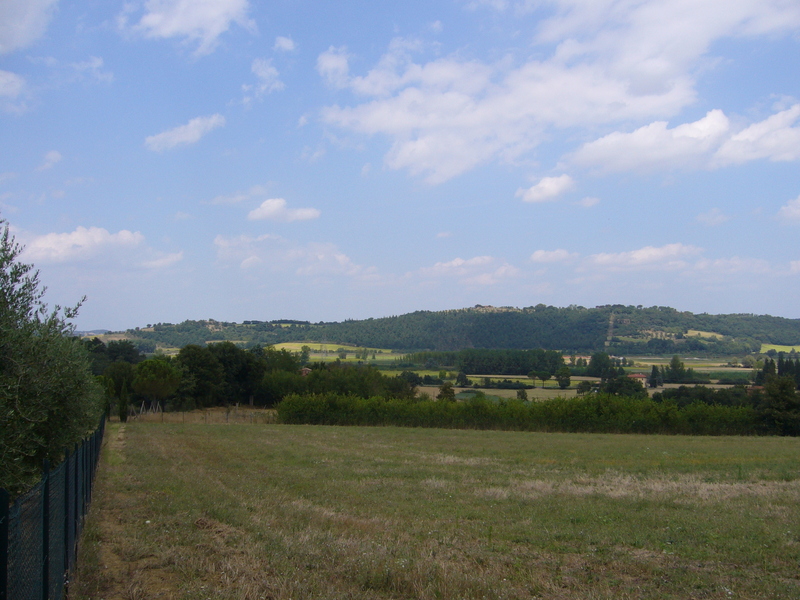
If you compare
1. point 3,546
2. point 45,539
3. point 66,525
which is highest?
point 3,546

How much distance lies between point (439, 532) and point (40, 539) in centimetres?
674

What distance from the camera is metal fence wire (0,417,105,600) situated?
393 cm

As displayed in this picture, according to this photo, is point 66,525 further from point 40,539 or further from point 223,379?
point 223,379

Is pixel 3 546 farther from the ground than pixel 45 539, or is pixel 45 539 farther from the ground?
pixel 3 546

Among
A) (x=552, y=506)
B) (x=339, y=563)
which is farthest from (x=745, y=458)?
(x=339, y=563)

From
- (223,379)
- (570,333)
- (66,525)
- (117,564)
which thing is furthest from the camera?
(570,333)

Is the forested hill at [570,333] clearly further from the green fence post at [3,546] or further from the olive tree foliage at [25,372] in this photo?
the green fence post at [3,546]

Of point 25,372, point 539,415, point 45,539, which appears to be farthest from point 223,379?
point 45,539

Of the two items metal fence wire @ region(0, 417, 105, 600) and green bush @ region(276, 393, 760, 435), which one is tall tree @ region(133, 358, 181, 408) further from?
metal fence wire @ region(0, 417, 105, 600)

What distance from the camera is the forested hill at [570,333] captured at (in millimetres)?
165750

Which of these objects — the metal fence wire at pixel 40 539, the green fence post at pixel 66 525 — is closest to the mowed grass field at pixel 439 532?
the green fence post at pixel 66 525

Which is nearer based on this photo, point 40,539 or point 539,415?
point 40,539

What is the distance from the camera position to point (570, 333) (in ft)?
568

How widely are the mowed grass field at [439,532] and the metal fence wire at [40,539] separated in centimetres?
72
